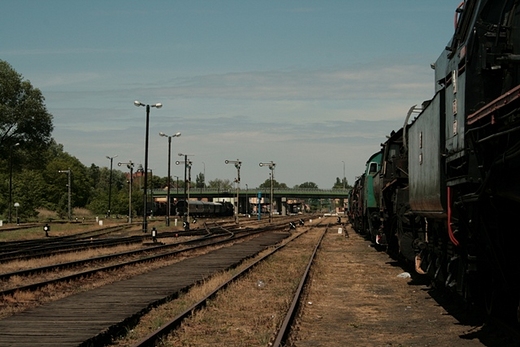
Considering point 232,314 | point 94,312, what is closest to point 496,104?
point 232,314

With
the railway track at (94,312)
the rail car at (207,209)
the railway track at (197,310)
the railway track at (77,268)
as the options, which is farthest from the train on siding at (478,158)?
the rail car at (207,209)

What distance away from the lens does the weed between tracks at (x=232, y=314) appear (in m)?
10.0

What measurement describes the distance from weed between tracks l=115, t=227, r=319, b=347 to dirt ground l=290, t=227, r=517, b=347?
0.55 meters

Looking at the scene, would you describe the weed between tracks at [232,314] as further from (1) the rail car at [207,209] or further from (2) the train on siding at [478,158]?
(1) the rail car at [207,209]

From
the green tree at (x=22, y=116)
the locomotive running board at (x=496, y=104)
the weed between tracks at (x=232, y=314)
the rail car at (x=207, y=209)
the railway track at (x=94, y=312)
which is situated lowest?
the weed between tracks at (x=232, y=314)

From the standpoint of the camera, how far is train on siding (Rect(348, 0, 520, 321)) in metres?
7.02

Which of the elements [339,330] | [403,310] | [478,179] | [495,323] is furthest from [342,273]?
[478,179]

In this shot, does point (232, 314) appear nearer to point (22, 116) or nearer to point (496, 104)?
point (496, 104)

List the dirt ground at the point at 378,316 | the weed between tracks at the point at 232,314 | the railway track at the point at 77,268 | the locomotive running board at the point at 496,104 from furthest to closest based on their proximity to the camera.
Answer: the railway track at the point at 77,268
the weed between tracks at the point at 232,314
the dirt ground at the point at 378,316
the locomotive running board at the point at 496,104

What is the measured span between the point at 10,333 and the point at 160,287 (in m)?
6.18

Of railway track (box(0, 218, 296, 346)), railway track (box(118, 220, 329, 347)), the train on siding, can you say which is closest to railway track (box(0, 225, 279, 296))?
railway track (box(0, 218, 296, 346))

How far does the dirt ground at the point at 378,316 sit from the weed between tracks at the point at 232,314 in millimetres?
551

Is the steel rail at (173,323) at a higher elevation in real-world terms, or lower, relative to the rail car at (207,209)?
lower

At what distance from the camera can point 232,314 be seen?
492 inches
